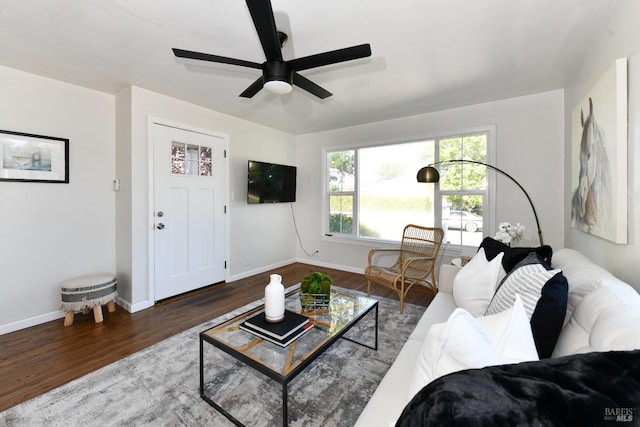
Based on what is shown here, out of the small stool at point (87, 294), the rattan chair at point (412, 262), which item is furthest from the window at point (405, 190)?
the small stool at point (87, 294)

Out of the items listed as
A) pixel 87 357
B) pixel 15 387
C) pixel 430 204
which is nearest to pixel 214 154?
pixel 87 357

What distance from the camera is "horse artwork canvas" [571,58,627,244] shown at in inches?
54.7

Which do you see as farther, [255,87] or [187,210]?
[187,210]

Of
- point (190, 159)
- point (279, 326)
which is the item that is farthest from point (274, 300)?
point (190, 159)

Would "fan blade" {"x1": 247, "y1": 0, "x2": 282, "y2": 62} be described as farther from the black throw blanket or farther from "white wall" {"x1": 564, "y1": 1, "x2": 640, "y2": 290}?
"white wall" {"x1": 564, "y1": 1, "x2": 640, "y2": 290}

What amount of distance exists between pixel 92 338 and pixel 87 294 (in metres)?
0.45

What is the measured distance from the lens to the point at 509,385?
493 millimetres

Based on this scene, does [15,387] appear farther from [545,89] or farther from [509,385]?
[545,89]

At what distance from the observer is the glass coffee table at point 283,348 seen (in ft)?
4.16

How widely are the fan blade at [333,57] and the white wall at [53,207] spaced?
2.55 m

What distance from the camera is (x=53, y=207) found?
8.69ft

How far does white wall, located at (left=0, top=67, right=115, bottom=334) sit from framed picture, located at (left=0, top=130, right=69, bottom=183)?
0.19ft

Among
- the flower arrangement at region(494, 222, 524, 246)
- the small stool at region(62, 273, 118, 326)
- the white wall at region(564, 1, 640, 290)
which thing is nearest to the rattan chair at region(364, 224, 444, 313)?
the flower arrangement at region(494, 222, 524, 246)

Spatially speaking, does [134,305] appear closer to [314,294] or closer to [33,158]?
[33,158]
